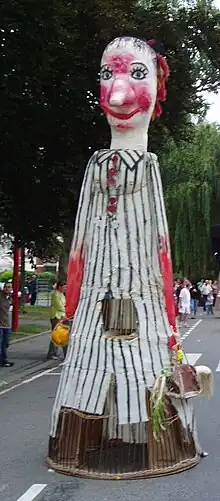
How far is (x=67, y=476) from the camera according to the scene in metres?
6.22

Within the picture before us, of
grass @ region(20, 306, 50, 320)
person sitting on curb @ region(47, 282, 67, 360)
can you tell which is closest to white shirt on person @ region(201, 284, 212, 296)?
grass @ region(20, 306, 50, 320)

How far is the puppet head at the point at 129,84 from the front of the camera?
649cm

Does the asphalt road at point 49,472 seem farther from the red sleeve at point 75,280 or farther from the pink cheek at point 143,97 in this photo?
the pink cheek at point 143,97

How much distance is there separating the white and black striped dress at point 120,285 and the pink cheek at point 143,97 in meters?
0.40

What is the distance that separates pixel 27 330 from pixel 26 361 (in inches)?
266

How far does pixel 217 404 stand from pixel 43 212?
6.97 m

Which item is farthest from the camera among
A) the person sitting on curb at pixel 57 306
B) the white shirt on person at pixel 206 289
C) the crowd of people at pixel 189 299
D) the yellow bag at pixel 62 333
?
the white shirt on person at pixel 206 289

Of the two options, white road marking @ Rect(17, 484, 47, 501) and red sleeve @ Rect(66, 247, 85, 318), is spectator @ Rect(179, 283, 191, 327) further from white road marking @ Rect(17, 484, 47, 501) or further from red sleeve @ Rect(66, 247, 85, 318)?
white road marking @ Rect(17, 484, 47, 501)

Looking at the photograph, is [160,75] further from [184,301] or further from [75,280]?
[184,301]

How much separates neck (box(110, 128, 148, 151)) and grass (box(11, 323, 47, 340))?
45.0ft

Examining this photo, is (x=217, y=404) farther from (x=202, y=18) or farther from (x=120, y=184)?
(x=202, y=18)

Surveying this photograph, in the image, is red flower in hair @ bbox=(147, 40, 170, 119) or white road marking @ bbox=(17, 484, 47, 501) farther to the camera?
red flower in hair @ bbox=(147, 40, 170, 119)

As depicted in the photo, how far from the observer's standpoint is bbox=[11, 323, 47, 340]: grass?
20.5 meters

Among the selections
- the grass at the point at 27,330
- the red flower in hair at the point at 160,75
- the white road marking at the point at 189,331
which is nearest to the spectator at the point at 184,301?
the white road marking at the point at 189,331
